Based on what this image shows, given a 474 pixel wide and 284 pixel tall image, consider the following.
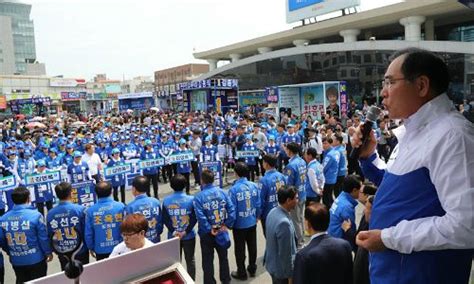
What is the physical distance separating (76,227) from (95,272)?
13.1 feet

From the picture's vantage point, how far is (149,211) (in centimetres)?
545

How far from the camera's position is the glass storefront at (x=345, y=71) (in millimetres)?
24844

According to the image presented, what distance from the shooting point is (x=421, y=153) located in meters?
1.62

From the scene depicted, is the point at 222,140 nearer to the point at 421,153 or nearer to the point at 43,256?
the point at 43,256

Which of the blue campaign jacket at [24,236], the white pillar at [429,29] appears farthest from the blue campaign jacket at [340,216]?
the white pillar at [429,29]

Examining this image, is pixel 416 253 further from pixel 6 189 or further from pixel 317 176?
pixel 6 189

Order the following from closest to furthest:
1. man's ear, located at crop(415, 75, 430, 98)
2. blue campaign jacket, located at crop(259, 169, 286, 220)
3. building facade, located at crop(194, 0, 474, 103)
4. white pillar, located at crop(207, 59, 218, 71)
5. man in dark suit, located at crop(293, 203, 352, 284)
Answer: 1. man's ear, located at crop(415, 75, 430, 98)
2. man in dark suit, located at crop(293, 203, 352, 284)
3. blue campaign jacket, located at crop(259, 169, 286, 220)
4. building facade, located at crop(194, 0, 474, 103)
5. white pillar, located at crop(207, 59, 218, 71)

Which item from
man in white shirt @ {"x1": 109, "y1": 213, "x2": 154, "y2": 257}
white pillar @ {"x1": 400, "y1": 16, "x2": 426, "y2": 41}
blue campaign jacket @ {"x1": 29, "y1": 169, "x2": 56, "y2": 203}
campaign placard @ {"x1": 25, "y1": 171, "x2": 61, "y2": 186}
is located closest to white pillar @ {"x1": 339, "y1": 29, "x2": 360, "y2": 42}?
white pillar @ {"x1": 400, "y1": 16, "x2": 426, "y2": 41}

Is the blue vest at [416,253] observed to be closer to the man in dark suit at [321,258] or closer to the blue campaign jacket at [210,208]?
the man in dark suit at [321,258]

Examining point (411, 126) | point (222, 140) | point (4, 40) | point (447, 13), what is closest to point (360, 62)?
point (447, 13)

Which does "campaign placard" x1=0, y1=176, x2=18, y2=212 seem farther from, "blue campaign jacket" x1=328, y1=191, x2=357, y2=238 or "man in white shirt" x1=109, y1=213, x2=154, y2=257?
"blue campaign jacket" x1=328, y1=191, x2=357, y2=238

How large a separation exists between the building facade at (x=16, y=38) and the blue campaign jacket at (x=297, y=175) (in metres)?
103

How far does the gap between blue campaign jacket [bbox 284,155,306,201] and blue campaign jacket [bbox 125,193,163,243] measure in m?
2.71

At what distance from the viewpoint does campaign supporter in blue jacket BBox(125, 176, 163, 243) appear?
5.40 metres
